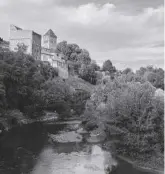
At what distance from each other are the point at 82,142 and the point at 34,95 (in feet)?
57.2

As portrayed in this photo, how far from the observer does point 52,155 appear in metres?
24.0

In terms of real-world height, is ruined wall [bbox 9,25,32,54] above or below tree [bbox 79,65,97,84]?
above

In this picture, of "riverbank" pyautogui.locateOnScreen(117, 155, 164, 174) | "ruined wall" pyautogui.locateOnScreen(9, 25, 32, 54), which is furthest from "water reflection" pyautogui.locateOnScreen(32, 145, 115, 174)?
"ruined wall" pyautogui.locateOnScreen(9, 25, 32, 54)

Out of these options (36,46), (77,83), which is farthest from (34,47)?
(77,83)

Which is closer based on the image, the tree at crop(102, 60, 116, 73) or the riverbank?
the riverbank

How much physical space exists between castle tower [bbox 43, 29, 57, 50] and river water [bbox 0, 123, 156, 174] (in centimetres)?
6834

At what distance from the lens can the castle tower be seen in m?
A: 99.2

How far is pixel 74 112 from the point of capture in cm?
5494

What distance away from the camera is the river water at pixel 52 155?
20297 millimetres

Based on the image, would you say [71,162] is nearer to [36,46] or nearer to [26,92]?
[26,92]

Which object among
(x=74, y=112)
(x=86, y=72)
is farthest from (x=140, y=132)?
(x=86, y=72)

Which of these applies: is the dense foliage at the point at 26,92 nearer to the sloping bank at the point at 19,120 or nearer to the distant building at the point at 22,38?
the sloping bank at the point at 19,120

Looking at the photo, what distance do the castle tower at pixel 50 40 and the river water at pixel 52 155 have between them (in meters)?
68.3

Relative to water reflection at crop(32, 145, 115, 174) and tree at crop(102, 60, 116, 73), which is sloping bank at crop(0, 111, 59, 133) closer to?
water reflection at crop(32, 145, 115, 174)
